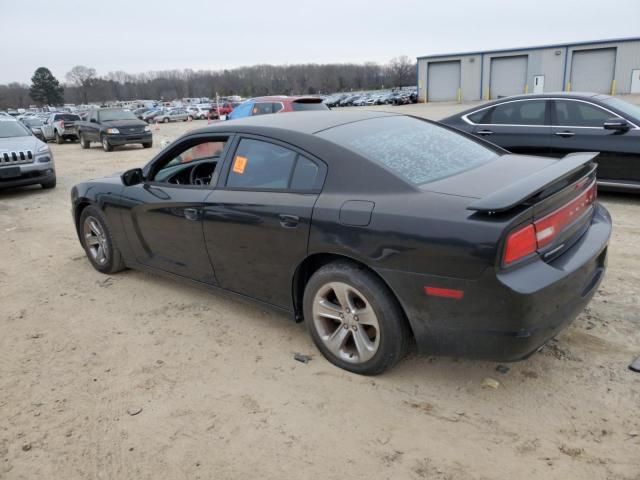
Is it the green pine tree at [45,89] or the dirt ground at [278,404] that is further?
the green pine tree at [45,89]

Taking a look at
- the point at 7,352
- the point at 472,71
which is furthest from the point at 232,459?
the point at 472,71

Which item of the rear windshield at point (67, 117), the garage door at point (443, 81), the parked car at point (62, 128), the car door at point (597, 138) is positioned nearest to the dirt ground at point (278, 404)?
the car door at point (597, 138)

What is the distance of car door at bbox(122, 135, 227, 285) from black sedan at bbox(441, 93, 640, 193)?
479 cm

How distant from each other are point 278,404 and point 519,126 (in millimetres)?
5902

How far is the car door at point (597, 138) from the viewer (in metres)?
6.41

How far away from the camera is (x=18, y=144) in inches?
391

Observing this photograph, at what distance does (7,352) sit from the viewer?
3.76 m

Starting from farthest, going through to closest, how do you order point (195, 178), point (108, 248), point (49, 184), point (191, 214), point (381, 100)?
point (381, 100) → point (49, 184) → point (108, 248) → point (195, 178) → point (191, 214)

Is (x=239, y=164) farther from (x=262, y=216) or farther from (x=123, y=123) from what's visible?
(x=123, y=123)

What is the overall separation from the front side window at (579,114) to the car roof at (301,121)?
3.99m

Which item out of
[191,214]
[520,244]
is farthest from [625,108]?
[191,214]

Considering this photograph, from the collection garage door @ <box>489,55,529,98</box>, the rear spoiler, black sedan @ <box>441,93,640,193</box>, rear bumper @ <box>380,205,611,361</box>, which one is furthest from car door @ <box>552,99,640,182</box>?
garage door @ <box>489,55,529,98</box>

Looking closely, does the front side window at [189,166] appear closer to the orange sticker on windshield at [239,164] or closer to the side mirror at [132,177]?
the side mirror at [132,177]

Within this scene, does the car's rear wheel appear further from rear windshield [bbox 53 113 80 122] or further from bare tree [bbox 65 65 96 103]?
bare tree [bbox 65 65 96 103]
